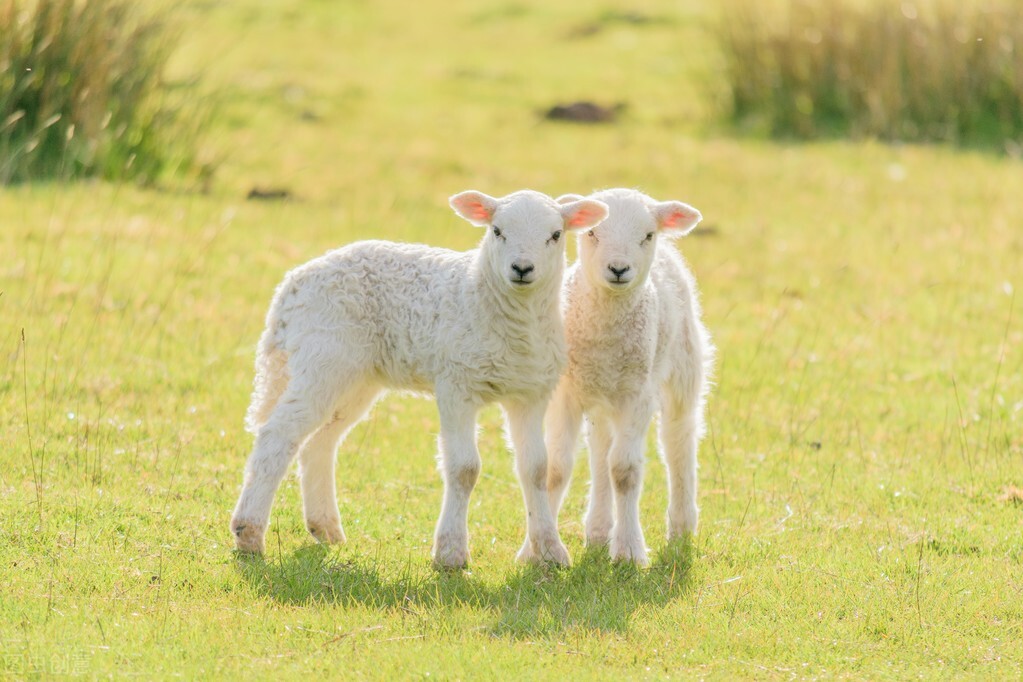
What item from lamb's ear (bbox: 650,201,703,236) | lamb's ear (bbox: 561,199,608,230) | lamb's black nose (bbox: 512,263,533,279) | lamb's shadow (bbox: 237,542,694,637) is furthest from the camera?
lamb's ear (bbox: 650,201,703,236)

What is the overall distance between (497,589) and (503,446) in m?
2.72

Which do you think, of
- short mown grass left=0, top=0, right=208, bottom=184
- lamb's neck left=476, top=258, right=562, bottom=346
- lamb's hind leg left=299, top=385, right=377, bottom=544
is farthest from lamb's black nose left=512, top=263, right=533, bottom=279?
short mown grass left=0, top=0, right=208, bottom=184

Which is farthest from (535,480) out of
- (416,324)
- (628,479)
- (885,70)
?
(885,70)

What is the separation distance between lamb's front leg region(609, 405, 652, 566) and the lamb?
1.04 ft

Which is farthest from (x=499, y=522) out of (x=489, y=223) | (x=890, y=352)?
(x=890, y=352)

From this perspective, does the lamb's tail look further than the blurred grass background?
No

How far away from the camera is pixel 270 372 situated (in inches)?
288

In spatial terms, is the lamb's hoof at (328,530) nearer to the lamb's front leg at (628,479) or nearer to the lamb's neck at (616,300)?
the lamb's front leg at (628,479)

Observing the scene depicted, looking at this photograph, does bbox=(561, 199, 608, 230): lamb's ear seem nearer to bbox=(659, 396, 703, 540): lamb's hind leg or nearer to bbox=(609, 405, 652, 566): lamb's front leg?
bbox=(609, 405, 652, 566): lamb's front leg

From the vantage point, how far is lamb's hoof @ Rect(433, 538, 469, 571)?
6.77 metres

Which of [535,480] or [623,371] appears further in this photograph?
[623,371]

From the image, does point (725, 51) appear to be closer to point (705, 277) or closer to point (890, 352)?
point (705, 277)

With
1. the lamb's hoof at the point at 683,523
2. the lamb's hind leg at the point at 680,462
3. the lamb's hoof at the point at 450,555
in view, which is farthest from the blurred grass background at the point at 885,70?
the lamb's hoof at the point at 450,555

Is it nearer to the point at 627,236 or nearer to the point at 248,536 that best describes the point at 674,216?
the point at 627,236
